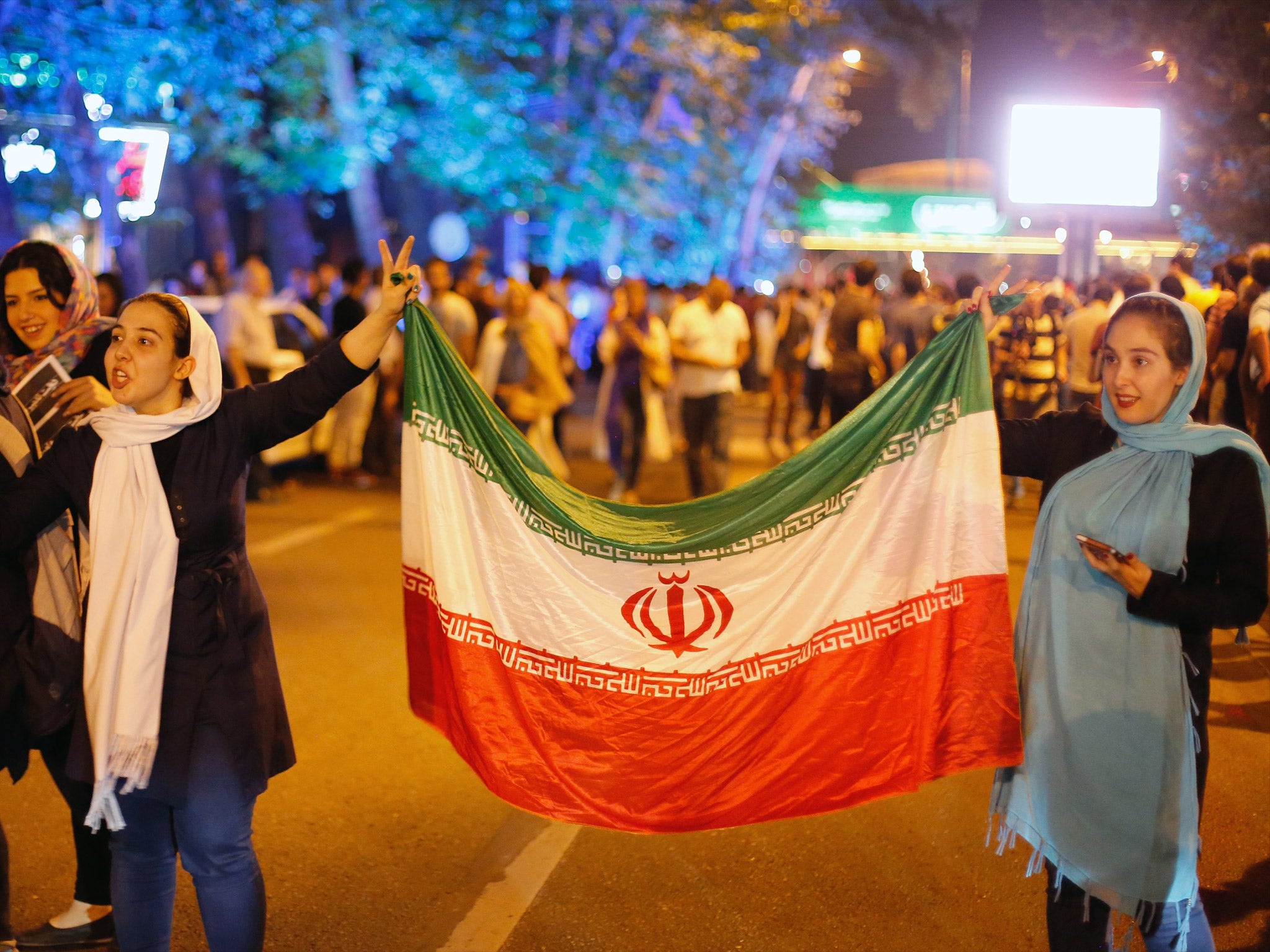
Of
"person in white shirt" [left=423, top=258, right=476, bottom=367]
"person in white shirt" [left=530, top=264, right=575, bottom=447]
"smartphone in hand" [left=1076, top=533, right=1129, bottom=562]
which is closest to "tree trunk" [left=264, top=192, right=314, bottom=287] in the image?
"person in white shirt" [left=530, top=264, right=575, bottom=447]

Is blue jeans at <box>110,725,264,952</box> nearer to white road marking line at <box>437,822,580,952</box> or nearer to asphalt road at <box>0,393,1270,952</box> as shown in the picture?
asphalt road at <box>0,393,1270,952</box>

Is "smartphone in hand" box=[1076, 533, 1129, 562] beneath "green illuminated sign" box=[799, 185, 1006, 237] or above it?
beneath

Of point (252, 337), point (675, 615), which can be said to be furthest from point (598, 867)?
point (252, 337)

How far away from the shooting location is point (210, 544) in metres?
3.14

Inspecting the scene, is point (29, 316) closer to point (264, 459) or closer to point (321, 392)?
point (321, 392)

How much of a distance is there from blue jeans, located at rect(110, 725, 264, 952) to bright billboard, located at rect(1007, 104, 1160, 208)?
48.7 ft

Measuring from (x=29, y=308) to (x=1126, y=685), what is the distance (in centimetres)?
336

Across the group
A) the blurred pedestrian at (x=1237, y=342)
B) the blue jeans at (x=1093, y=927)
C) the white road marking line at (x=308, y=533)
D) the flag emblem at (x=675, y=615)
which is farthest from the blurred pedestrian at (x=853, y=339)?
the blue jeans at (x=1093, y=927)

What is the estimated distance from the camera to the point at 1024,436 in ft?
11.0

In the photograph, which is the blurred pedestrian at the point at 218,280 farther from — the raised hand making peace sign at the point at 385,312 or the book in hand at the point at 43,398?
the raised hand making peace sign at the point at 385,312

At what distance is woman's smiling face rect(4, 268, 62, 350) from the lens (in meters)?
3.89

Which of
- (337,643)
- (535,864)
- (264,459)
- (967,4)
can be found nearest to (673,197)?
(967,4)

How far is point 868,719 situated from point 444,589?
1.24m

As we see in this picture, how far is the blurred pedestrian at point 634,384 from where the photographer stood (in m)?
11.1
